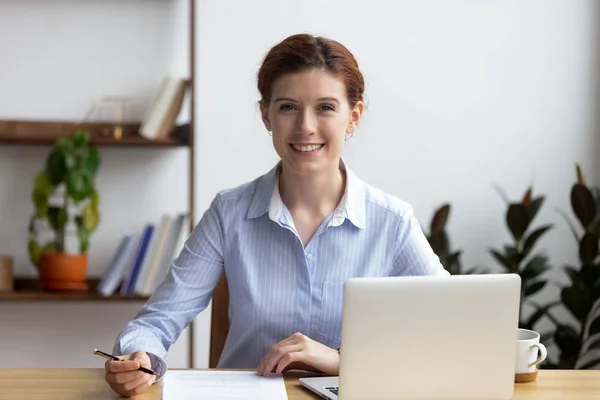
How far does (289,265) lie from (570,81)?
1991 millimetres

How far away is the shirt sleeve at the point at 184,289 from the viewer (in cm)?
183

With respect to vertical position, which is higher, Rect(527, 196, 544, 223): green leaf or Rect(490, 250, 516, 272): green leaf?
Rect(527, 196, 544, 223): green leaf

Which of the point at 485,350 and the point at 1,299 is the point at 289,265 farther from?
the point at 1,299

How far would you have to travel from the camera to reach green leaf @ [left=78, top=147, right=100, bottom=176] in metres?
3.12

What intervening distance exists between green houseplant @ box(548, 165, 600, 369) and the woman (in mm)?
1331

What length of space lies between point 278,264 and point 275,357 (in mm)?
365

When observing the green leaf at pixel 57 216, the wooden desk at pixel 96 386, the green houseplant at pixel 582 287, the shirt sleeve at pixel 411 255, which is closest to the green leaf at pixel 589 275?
the green houseplant at pixel 582 287

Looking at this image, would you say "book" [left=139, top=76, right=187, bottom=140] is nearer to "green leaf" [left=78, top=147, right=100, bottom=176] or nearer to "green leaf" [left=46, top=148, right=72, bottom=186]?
"green leaf" [left=78, top=147, right=100, bottom=176]

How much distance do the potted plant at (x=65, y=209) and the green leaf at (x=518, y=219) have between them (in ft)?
4.90

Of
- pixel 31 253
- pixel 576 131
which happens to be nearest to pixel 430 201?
pixel 576 131

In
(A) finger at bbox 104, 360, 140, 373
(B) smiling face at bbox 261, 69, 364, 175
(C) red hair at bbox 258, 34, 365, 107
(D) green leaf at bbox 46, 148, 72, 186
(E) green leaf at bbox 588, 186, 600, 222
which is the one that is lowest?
(A) finger at bbox 104, 360, 140, 373

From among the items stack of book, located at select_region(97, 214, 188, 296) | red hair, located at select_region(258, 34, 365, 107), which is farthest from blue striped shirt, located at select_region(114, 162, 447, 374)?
stack of book, located at select_region(97, 214, 188, 296)

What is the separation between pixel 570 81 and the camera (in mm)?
3504

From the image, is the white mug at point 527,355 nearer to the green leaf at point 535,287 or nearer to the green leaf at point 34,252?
the green leaf at point 535,287
